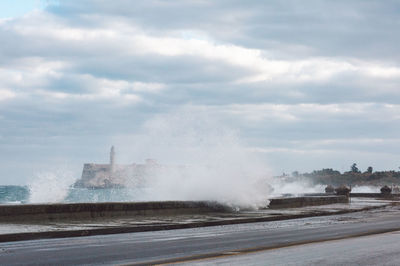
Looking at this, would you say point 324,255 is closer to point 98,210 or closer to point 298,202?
point 98,210

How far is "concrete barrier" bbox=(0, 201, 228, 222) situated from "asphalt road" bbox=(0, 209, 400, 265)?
3.99 meters

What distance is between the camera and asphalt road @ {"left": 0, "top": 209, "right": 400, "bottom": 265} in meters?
11.6

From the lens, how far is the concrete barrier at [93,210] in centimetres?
1981

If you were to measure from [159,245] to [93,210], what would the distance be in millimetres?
8372

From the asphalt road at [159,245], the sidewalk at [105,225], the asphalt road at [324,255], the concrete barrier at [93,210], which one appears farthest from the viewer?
the concrete barrier at [93,210]

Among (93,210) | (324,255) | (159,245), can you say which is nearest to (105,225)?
(93,210)

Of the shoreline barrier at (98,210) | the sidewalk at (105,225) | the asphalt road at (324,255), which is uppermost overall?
the shoreline barrier at (98,210)

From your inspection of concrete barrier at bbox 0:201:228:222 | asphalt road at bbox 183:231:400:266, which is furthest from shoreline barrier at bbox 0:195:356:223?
asphalt road at bbox 183:231:400:266

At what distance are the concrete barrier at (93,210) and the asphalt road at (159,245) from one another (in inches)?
157

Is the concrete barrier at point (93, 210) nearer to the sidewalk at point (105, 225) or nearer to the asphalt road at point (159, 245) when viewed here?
the sidewalk at point (105, 225)

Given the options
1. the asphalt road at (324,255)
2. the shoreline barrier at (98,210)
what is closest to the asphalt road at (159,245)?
Answer: the asphalt road at (324,255)

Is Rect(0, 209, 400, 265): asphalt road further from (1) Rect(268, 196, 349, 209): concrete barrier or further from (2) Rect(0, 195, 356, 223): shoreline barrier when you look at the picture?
(1) Rect(268, 196, 349, 209): concrete barrier

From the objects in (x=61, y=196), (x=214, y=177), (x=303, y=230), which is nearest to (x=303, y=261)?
(x=303, y=230)

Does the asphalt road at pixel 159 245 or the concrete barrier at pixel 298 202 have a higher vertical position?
the concrete barrier at pixel 298 202
